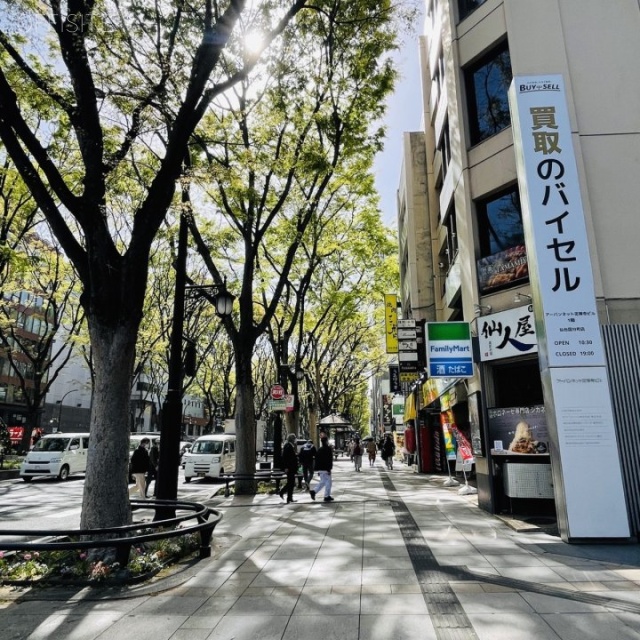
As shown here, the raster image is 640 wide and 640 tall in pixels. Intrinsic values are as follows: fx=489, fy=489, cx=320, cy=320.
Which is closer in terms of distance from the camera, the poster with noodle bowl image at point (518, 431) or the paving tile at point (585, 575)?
the paving tile at point (585, 575)

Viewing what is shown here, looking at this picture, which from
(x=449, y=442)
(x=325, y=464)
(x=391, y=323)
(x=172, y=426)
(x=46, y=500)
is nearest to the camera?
(x=172, y=426)

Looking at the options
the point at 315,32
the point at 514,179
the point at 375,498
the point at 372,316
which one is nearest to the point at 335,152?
the point at 315,32

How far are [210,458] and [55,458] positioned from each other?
574cm

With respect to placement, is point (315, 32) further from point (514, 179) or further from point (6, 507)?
point (6, 507)

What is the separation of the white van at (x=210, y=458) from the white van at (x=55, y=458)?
12.8ft

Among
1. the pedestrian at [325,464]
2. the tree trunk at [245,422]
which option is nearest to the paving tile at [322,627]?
the pedestrian at [325,464]

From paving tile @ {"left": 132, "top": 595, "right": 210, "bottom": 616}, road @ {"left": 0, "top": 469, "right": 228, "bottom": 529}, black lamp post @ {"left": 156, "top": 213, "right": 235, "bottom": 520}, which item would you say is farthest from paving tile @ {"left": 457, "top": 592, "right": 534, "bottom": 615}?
road @ {"left": 0, "top": 469, "right": 228, "bottom": 529}

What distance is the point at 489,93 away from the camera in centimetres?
1152

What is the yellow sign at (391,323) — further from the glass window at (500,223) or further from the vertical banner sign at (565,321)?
the vertical banner sign at (565,321)

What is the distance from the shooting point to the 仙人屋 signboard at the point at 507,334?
9344 mm

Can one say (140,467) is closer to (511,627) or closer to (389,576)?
(389,576)

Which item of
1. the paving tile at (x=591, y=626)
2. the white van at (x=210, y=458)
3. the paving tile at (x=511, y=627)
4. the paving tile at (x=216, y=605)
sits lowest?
the paving tile at (x=216, y=605)

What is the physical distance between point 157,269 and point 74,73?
15.6 m

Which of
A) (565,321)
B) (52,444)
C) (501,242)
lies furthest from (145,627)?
(52,444)
